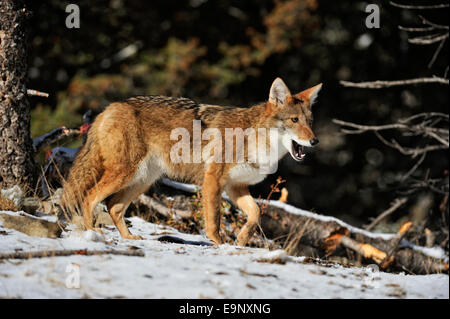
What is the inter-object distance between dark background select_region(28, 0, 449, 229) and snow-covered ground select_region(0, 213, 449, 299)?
8484mm

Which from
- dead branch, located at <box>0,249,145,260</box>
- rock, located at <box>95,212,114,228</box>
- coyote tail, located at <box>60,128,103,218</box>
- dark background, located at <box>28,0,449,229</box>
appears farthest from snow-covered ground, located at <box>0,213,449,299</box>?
dark background, located at <box>28,0,449,229</box>

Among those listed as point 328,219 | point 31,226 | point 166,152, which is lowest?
point 328,219

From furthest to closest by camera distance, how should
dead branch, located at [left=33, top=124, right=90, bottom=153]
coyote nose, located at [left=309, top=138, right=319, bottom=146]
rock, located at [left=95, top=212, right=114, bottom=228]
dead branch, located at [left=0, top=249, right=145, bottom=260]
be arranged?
dead branch, located at [left=33, top=124, right=90, bottom=153], rock, located at [left=95, top=212, right=114, bottom=228], coyote nose, located at [left=309, top=138, right=319, bottom=146], dead branch, located at [left=0, top=249, right=145, bottom=260]

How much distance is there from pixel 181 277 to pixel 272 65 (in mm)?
13256

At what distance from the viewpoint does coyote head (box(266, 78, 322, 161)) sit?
251 inches

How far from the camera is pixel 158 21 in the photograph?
15805 millimetres

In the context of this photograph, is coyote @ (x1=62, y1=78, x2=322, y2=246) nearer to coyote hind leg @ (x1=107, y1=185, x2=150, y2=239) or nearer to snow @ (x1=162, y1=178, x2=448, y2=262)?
coyote hind leg @ (x1=107, y1=185, x2=150, y2=239)

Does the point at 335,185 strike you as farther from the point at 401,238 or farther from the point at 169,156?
the point at 169,156

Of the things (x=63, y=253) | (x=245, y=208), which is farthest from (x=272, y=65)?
(x=63, y=253)

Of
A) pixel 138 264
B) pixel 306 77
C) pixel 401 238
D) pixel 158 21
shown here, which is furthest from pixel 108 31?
pixel 138 264

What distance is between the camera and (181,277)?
12.4ft

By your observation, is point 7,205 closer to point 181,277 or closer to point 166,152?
point 166,152

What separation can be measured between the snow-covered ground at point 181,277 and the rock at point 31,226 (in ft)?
0.27

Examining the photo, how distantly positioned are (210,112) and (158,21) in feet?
32.5
